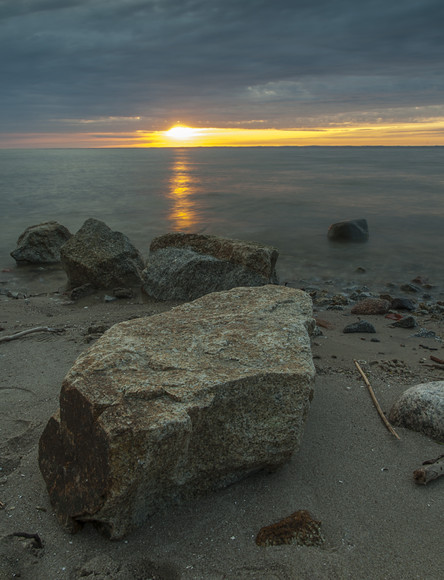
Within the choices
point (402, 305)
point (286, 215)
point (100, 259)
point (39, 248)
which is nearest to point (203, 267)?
point (100, 259)

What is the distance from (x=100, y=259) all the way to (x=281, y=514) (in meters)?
5.70

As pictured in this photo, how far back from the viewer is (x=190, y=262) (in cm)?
664

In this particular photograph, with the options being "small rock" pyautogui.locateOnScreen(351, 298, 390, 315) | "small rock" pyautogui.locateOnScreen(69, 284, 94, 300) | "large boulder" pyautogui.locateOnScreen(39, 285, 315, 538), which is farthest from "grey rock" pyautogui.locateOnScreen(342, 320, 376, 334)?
"small rock" pyautogui.locateOnScreen(69, 284, 94, 300)

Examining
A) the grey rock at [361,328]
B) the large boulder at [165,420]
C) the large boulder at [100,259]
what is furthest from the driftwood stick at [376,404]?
the large boulder at [100,259]

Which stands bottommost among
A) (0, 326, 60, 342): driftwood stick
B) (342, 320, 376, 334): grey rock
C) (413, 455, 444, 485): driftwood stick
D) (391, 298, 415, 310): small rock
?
(391, 298, 415, 310): small rock

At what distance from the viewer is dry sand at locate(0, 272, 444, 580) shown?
2277 millimetres

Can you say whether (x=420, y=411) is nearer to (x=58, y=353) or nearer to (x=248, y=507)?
(x=248, y=507)

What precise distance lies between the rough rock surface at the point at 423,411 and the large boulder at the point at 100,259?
16.6ft

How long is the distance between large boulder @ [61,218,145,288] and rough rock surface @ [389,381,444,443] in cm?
506

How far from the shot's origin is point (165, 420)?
2.37 m

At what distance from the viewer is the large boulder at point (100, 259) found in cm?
749

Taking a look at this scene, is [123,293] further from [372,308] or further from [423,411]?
[423,411]

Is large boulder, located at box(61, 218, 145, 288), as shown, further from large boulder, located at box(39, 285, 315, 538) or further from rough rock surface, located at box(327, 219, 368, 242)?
rough rock surface, located at box(327, 219, 368, 242)

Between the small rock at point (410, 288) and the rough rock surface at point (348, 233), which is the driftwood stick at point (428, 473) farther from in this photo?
the rough rock surface at point (348, 233)
